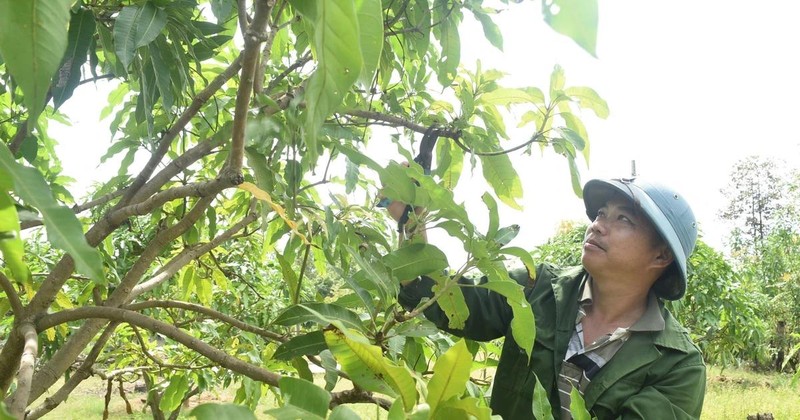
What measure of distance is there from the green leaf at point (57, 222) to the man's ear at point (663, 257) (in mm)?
1490

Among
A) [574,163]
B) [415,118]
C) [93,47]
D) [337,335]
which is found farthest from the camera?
[415,118]

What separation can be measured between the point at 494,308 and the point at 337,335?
37.3 inches

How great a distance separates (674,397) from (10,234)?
4.50 ft

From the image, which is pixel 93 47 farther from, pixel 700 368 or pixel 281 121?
pixel 700 368

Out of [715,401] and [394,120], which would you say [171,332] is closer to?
[394,120]

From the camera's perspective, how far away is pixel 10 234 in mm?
407

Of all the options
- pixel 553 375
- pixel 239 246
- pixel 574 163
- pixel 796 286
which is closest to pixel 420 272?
pixel 574 163

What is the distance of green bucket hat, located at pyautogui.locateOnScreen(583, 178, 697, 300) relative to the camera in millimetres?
1562

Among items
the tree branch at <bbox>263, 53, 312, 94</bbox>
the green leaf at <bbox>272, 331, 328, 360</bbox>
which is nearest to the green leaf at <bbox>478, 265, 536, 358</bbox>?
the green leaf at <bbox>272, 331, 328, 360</bbox>

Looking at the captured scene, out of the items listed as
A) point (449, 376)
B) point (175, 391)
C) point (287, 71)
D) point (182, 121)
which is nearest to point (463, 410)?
point (449, 376)

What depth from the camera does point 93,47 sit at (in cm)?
91

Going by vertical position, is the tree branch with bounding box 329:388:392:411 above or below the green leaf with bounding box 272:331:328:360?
below

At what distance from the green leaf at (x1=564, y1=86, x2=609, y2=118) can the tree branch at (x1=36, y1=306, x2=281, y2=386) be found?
2.58ft

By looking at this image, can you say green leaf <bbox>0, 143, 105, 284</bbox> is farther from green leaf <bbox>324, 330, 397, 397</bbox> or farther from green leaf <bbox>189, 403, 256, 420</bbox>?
green leaf <bbox>324, 330, 397, 397</bbox>
